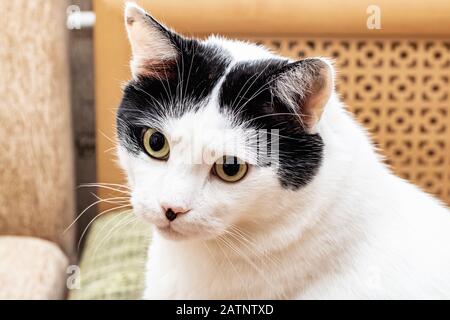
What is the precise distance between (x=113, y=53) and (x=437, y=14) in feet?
2.12

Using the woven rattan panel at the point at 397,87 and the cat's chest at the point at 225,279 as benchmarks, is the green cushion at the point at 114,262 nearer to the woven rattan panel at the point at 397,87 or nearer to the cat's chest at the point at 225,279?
the cat's chest at the point at 225,279

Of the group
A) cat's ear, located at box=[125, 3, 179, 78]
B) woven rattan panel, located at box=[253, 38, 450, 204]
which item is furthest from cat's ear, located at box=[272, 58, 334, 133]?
woven rattan panel, located at box=[253, 38, 450, 204]

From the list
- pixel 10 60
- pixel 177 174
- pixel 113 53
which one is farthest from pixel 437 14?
pixel 10 60

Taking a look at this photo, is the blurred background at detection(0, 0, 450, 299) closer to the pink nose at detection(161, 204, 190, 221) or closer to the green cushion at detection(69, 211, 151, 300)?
the green cushion at detection(69, 211, 151, 300)

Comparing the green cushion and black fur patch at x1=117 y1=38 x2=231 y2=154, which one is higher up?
black fur patch at x1=117 y1=38 x2=231 y2=154

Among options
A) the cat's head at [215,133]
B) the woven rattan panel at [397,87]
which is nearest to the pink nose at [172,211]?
the cat's head at [215,133]

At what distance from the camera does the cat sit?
637 millimetres

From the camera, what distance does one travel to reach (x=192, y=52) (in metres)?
0.68

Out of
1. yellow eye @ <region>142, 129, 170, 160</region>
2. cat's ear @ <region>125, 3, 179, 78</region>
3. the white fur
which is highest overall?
cat's ear @ <region>125, 3, 179, 78</region>

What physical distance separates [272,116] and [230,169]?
0.08m

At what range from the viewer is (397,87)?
1193 mm

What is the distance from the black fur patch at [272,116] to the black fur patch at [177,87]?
0.02 meters

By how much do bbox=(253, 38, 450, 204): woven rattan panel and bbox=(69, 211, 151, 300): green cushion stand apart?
1.51 ft

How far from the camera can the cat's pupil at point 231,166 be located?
639 millimetres
